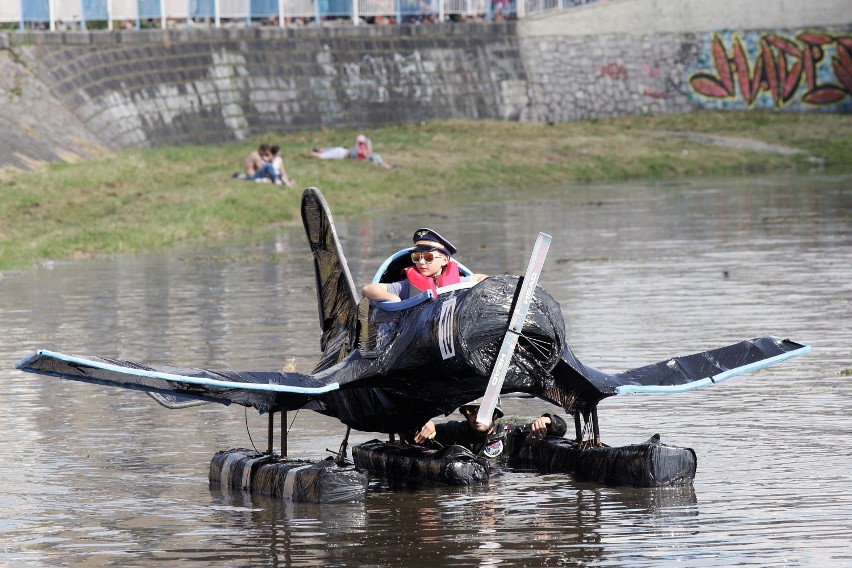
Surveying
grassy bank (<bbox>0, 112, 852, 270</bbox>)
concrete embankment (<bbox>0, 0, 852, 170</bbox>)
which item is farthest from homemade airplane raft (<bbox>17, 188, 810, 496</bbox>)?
concrete embankment (<bbox>0, 0, 852, 170</bbox>)

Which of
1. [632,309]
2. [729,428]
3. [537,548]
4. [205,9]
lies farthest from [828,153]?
[537,548]

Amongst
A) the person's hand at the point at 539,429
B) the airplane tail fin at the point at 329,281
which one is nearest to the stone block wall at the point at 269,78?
the airplane tail fin at the point at 329,281

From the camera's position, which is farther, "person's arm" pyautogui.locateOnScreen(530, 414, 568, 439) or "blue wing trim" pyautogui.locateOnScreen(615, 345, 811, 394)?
"person's arm" pyautogui.locateOnScreen(530, 414, 568, 439)

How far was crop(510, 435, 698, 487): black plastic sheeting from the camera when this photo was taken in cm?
1161

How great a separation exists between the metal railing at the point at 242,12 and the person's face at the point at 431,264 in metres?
34.0

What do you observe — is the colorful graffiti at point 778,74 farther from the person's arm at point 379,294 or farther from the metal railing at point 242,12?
the person's arm at point 379,294

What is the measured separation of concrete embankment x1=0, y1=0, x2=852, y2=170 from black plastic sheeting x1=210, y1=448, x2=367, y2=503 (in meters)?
25.8

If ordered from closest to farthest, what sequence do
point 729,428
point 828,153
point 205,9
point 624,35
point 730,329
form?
point 729,428
point 730,329
point 205,9
point 828,153
point 624,35

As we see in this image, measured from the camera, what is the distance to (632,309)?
21125 mm

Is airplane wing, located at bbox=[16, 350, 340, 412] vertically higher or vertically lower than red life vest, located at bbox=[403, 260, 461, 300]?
lower

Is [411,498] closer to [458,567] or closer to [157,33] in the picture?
[458,567]

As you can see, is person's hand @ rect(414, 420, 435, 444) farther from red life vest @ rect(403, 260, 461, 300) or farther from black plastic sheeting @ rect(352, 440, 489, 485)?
red life vest @ rect(403, 260, 461, 300)

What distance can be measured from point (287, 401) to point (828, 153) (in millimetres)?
43787

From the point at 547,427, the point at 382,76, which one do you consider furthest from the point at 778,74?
the point at 547,427
